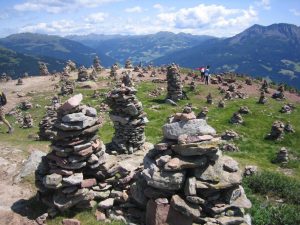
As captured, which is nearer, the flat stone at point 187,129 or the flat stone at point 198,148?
the flat stone at point 198,148

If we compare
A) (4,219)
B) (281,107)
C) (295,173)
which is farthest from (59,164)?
(281,107)

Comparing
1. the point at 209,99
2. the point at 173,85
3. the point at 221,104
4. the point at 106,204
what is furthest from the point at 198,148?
the point at 173,85

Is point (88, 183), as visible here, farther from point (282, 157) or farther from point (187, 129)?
point (282, 157)

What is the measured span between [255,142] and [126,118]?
2081cm

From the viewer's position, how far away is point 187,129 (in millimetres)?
20234

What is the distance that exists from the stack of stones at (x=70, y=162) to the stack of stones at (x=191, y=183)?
11.7ft

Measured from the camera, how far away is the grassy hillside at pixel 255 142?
76.2ft

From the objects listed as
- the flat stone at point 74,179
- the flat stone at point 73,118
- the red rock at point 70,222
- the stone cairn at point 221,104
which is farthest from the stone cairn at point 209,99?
the red rock at point 70,222

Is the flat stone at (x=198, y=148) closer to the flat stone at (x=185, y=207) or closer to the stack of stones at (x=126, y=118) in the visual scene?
the flat stone at (x=185, y=207)

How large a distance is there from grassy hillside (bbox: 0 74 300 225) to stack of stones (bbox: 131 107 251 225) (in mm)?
3585

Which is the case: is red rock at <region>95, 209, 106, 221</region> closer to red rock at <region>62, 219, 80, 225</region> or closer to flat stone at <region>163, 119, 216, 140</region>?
red rock at <region>62, 219, 80, 225</region>

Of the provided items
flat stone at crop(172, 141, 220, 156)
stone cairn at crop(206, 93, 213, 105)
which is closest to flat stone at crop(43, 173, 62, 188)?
flat stone at crop(172, 141, 220, 156)

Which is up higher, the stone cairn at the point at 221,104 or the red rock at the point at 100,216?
the red rock at the point at 100,216

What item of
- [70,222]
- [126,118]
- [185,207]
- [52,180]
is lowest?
[70,222]
